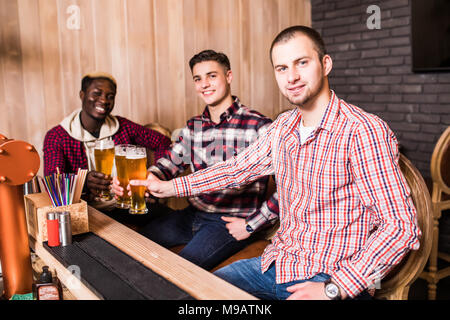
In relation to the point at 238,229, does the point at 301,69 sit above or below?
above

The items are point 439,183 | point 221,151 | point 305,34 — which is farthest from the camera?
point 439,183

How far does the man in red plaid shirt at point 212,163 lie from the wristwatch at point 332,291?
72cm

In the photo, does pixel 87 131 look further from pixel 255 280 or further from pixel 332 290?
pixel 332 290

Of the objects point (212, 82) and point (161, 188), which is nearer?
point (161, 188)

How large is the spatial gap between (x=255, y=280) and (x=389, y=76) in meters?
2.91

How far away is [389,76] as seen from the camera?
3.73m

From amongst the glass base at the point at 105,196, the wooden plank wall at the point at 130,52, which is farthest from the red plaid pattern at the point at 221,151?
the wooden plank wall at the point at 130,52

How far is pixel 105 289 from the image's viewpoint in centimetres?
89

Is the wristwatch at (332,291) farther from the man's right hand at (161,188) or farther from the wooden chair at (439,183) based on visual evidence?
the wooden chair at (439,183)

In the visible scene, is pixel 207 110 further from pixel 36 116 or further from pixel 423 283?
pixel 423 283

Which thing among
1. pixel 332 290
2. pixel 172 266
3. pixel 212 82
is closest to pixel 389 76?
pixel 212 82

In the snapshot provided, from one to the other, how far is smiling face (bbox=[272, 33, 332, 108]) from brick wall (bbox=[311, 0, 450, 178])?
96.4 inches

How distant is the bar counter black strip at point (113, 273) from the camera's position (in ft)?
2.85

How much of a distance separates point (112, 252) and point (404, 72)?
328cm
